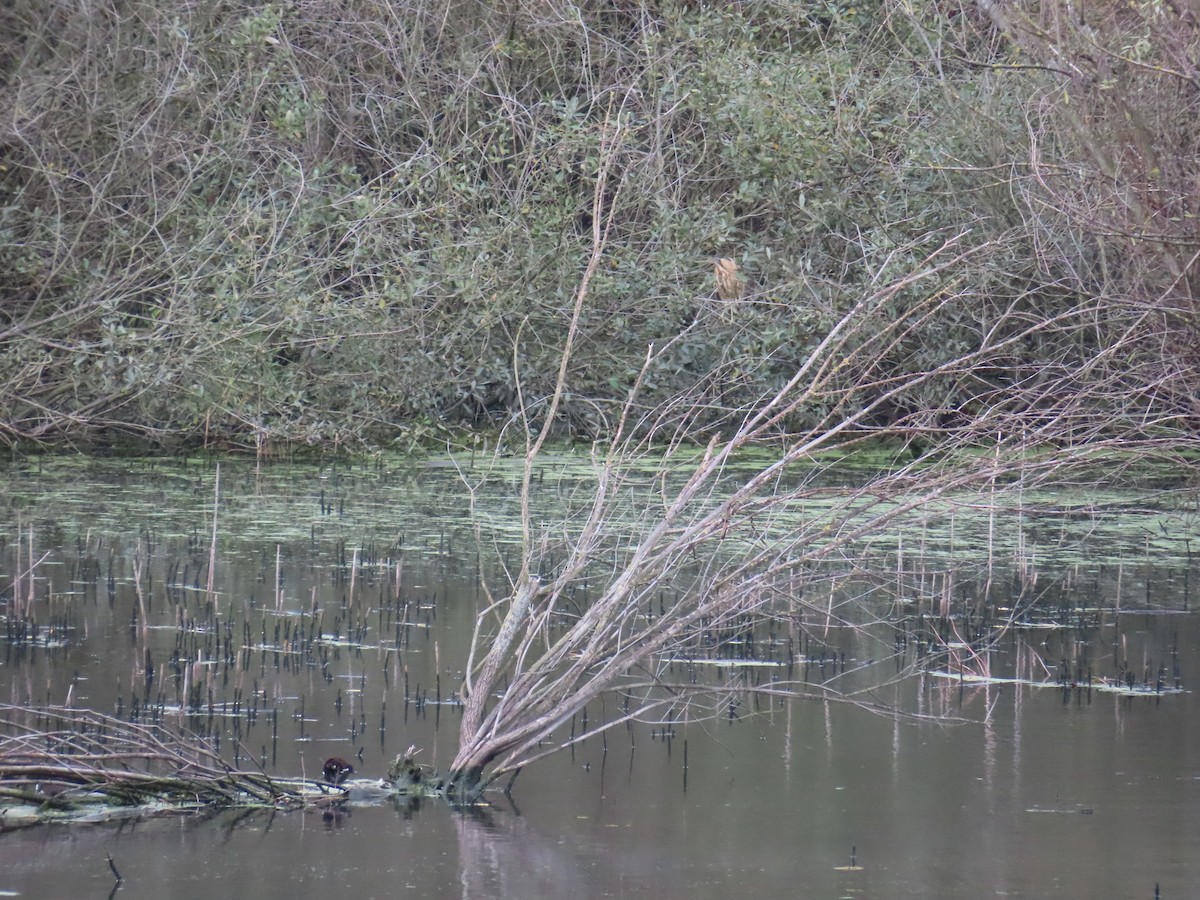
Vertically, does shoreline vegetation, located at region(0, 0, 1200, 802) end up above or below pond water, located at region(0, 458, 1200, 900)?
above

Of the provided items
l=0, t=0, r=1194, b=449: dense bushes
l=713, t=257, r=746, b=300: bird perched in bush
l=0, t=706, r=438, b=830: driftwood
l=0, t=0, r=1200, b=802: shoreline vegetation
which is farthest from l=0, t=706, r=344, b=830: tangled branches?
l=713, t=257, r=746, b=300: bird perched in bush

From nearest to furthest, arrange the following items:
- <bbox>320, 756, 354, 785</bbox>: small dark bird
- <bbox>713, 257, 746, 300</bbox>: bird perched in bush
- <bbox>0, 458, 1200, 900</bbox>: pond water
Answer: <bbox>0, 458, 1200, 900</bbox>: pond water, <bbox>320, 756, 354, 785</bbox>: small dark bird, <bbox>713, 257, 746, 300</bbox>: bird perched in bush

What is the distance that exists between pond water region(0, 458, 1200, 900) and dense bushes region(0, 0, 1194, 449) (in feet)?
10.8

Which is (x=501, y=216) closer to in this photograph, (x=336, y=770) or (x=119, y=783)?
(x=336, y=770)

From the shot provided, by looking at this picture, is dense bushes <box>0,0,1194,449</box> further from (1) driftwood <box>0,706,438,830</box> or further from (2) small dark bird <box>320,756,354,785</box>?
(1) driftwood <box>0,706,438,830</box>

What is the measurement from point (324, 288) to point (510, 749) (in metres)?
7.88

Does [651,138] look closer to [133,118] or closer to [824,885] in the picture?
[133,118]

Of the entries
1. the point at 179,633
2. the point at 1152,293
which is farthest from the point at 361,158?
the point at 179,633

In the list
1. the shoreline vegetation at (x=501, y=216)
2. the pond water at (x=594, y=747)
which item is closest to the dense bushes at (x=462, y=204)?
the shoreline vegetation at (x=501, y=216)

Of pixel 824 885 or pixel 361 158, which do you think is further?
pixel 361 158

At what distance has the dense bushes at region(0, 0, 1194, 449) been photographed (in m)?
12.2

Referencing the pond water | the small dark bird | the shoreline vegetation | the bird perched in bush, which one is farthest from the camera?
the bird perched in bush

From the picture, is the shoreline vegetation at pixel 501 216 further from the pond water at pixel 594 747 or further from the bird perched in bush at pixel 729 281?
the pond water at pixel 594 747

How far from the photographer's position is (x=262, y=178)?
13289 millimetres
